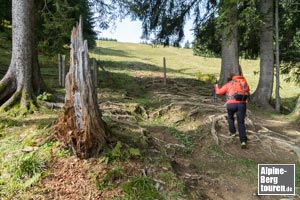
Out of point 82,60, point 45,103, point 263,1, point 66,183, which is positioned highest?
point 263,1

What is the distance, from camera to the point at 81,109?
504 cm

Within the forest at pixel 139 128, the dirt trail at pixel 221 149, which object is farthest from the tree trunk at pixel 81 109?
the dirt trail at pixel 221 149

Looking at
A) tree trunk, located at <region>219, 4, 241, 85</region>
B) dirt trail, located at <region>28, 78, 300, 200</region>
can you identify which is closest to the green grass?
Result: dirt trail, located at <region>28, 78, 300, 200</region>

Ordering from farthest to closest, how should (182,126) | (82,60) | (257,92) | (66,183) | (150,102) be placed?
(257,92) → (150,102) → (182,126) → (82,60) → (66,183)

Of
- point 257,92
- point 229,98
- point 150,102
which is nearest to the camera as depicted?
point 229,98

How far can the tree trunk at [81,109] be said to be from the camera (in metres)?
5.02

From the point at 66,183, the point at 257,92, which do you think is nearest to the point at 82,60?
the point at 66,183

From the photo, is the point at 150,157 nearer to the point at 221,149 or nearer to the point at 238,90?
the point at 221,149

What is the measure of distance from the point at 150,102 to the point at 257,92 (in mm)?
4000

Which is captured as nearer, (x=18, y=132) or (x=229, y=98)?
(x=18, y=132)

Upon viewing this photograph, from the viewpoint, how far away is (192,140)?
7.53 meters

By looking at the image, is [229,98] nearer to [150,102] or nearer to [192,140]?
[192,140]

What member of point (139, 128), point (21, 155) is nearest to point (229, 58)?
point (139, 128)

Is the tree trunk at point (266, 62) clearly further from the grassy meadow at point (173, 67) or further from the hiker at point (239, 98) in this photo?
the hiker at point (239, 98)
